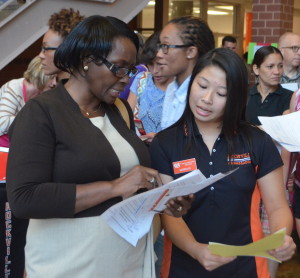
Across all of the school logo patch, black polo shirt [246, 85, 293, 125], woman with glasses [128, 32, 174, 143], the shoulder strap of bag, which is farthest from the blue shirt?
black polo shirt [246, 85, 293, 125]

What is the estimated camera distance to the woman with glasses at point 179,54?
289 cm

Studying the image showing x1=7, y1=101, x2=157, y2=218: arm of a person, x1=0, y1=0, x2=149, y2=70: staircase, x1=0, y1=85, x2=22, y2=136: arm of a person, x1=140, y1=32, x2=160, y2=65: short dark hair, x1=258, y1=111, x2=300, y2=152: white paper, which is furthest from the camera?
x1=0, y1=0, x2=149, y2=70: staircase

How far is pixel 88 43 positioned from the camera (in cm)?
179

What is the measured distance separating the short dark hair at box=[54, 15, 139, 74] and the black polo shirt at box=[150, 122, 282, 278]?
493mm

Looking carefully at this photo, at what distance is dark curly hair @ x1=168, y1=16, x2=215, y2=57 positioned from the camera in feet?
9.53

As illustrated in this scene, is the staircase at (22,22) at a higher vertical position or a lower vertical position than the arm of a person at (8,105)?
higher

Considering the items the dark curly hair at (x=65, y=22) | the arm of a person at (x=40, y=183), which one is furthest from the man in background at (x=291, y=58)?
the arm of a person at (x=40, y=183)

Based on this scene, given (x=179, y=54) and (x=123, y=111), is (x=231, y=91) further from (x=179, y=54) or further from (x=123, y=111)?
(x=179, y=54)

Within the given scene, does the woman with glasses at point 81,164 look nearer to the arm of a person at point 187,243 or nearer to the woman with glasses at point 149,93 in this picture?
the arm of a person at point 187,243

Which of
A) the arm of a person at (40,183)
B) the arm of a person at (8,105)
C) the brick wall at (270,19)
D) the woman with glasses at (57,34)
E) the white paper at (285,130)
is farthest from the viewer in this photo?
the brick wall at (270,19)

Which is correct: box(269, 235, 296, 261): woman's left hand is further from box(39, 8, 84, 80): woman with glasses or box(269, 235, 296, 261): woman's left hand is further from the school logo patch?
box(39, 8, 84, 80): woman with glasses

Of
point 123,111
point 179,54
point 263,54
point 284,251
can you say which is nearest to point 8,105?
point 179,54

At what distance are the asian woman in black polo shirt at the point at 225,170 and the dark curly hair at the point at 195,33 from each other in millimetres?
810

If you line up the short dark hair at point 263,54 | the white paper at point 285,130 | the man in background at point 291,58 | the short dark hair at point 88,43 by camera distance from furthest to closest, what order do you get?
the man in background at point 291,58 → the short dark hair at point 263,54 → the white paper at point 285,130 → the short dark hair at point 88,43
